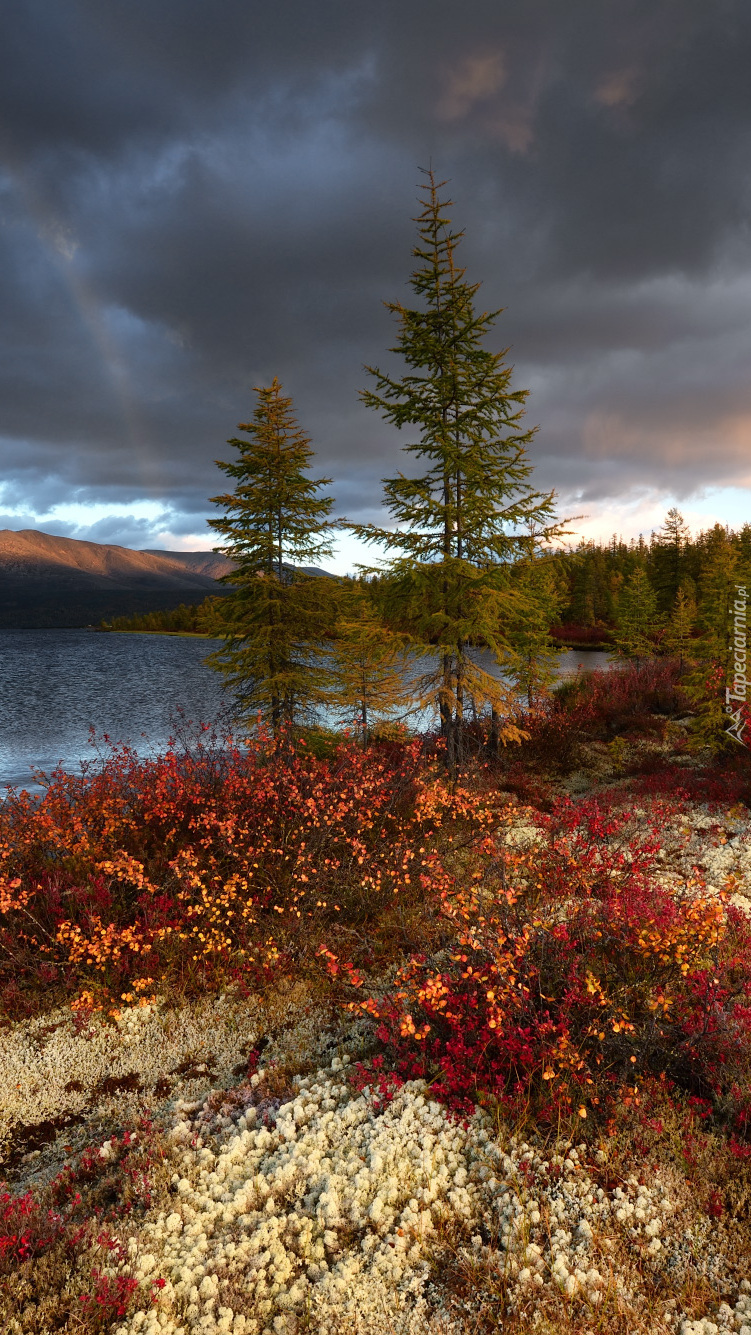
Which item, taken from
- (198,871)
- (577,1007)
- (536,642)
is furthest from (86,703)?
(577,1007)

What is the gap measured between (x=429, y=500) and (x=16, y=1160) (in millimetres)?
12151

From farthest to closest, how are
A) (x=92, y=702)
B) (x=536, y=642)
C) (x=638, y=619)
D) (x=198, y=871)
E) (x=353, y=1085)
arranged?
(x=638, y=619) < (x=92, y=702) < (x=536, y=642) < (x=198, y=871) < (x=353, y=1085)

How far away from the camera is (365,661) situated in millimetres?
17531

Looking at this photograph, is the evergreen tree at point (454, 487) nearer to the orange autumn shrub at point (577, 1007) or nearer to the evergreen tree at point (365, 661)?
the evergreen tree at point (365, 661)

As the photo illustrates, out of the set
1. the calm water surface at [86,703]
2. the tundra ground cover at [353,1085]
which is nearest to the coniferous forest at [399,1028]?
the tundra ground cover at [353,1085]

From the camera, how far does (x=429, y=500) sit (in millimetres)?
12992

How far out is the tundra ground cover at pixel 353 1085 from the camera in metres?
3.59

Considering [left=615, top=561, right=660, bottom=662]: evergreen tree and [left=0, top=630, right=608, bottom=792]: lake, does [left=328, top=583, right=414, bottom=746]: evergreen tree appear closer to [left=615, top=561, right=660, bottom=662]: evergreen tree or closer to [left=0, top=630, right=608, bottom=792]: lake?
[left=0, top=630, right=608, bottom=792]: lake

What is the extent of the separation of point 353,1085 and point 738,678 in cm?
1477

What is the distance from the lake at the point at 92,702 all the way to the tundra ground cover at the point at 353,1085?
398 inches

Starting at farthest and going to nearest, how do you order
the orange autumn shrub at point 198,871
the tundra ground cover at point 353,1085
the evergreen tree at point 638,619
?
the evergreen tree at point 638,619 → the orange autumn shrub at point 198,871 → the tundra ground cover at point 353,1085

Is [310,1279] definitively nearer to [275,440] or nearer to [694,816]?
[694,816]

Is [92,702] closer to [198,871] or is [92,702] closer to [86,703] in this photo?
[86,703]

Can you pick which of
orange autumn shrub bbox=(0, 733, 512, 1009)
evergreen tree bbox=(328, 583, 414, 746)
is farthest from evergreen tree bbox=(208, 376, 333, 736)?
orange autumn shrub bbox=(0, 733, 512, 1009)
